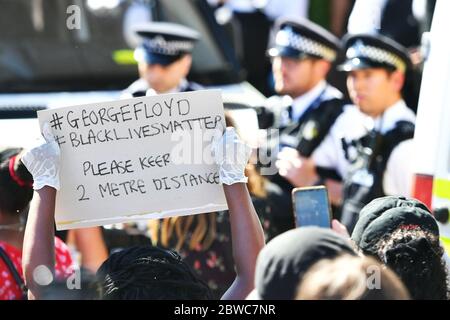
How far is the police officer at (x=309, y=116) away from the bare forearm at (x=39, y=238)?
289 centimetres

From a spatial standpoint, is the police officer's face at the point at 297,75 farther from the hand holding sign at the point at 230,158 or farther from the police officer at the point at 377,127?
the hand holding sign at the point at 230,158

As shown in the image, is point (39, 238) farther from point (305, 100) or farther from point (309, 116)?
point (305, 100)

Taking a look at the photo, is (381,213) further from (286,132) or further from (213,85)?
(213,85)

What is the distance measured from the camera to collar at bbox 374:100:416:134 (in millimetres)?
5641

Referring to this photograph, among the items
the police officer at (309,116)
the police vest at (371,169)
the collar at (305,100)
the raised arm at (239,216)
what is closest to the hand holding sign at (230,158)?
the raised arm at (239,216)

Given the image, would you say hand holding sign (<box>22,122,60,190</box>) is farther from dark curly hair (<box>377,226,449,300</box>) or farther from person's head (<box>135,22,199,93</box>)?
person's head (<box>135,22,199,93</box>)

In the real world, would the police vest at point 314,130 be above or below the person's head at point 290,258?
below

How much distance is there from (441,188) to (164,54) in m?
2.90

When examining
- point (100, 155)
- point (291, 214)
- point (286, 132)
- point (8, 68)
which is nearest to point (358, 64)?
point (286, 132)

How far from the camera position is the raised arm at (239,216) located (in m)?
3.10

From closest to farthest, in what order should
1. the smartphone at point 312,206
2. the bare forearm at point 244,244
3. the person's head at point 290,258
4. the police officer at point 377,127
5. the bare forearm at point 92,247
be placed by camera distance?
the person's head at point 290,258, the bare forearm at point 244,244, the smartphone at point 312,206, the bare forearm at point 92,247, the police officer at point 377,127

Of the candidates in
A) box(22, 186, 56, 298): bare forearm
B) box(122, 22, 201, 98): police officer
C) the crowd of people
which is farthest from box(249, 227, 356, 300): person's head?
box(122, 22, 201, 98): police officer

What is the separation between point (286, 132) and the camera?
6.12 meters
